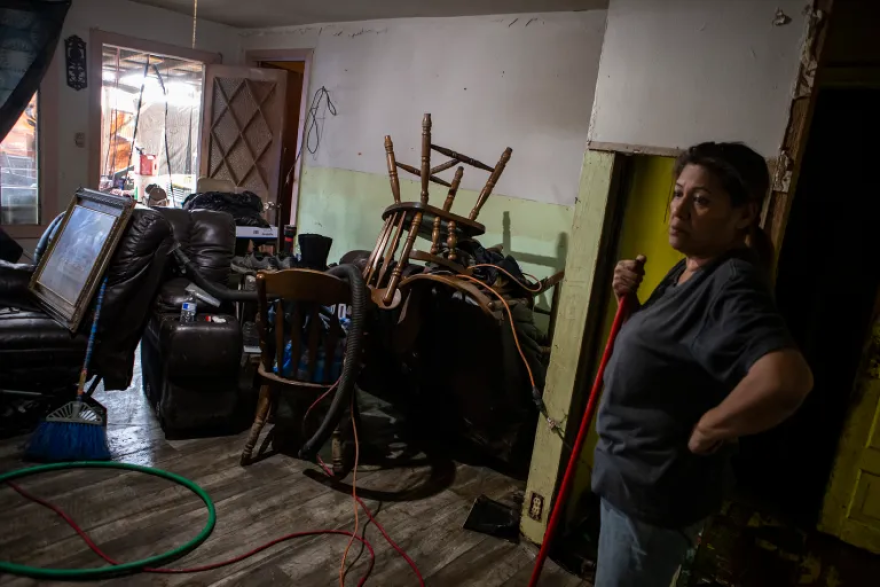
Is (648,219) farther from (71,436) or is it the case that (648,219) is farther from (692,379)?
(71,436)

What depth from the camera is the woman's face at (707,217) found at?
115 centimetres

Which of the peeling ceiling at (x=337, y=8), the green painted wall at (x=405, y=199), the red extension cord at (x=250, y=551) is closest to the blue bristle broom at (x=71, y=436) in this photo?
the red extension cord at (x=250, y=551)

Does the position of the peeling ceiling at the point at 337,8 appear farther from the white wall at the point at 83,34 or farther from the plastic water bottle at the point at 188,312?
the plastic water bottle at the point at 188,312

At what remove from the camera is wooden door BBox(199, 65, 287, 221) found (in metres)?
5.68

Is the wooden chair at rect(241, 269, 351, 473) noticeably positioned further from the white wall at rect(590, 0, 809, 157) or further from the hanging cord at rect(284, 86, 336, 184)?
the hanging cord at rect(284, 86, 336, 184)

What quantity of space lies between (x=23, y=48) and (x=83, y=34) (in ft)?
2.31

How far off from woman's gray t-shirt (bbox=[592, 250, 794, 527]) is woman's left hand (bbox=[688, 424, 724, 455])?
0.03m

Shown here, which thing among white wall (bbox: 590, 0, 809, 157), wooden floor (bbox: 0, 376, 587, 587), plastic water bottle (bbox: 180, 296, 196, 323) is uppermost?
white wall (bbox: 590, 0, 809, 157)

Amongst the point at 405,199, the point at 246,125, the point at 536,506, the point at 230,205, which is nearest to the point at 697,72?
the point at 536,506

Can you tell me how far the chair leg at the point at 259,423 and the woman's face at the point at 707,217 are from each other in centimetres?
198

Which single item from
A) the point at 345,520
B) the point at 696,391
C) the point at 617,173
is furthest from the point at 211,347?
the point at 696,391

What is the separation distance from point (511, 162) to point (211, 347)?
2395mm

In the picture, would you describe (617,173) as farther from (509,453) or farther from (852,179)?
(852,179)

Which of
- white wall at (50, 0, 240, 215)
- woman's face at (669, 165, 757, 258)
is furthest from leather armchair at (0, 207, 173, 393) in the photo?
white wall at (50, 0, 240, 215)
